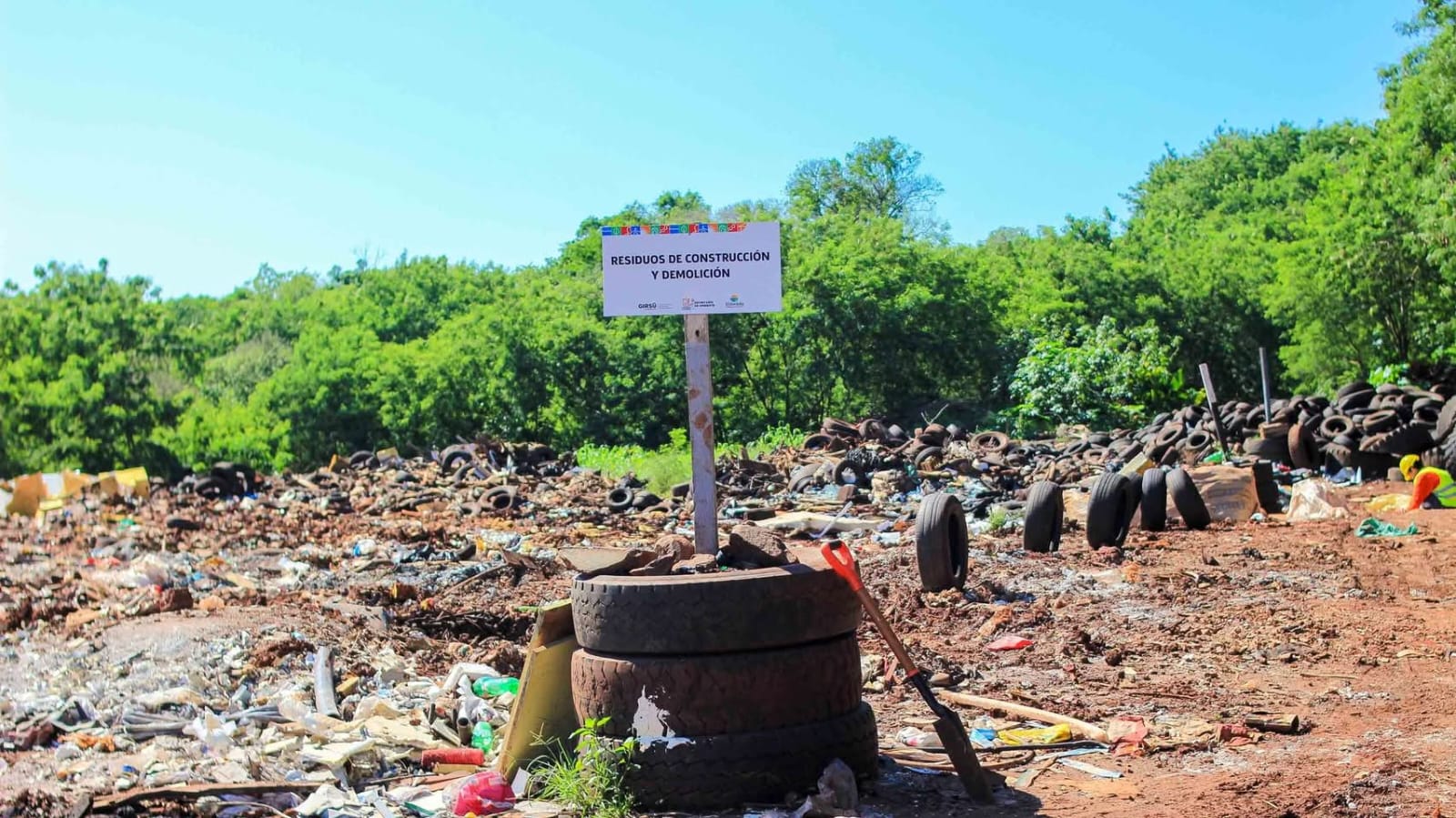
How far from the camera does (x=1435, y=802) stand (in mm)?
4898

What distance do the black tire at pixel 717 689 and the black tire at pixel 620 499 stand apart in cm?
1625

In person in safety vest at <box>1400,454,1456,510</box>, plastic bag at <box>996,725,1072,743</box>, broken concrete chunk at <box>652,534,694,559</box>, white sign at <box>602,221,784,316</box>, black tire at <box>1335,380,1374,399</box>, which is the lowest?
plastic bag at <box>996,725,1072,743</box>

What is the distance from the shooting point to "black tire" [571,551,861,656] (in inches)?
203

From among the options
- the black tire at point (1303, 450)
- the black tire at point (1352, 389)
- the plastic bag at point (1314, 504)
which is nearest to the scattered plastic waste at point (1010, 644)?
the plastic bag at point (1314, 504)

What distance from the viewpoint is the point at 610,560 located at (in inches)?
227

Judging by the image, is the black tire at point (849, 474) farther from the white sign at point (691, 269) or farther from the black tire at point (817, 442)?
the white sign at point (691, 269)

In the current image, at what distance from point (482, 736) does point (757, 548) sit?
183 centimetres

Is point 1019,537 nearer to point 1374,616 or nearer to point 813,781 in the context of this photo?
point 1374,616

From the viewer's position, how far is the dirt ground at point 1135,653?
5414mm

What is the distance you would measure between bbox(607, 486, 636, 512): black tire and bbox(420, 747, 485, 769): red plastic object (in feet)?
50.2

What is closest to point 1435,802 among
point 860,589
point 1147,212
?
point 860,589

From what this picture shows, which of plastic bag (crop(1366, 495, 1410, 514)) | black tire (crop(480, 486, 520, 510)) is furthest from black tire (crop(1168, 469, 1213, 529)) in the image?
black tire (crop(480, 486, 520, 510))

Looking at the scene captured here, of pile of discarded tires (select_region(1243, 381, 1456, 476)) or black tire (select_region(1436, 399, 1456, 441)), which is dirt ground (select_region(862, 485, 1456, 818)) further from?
pile of discarded tires (select_region(1243, 381, 1456, 476))

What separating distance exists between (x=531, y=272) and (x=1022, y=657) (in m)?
47.6
